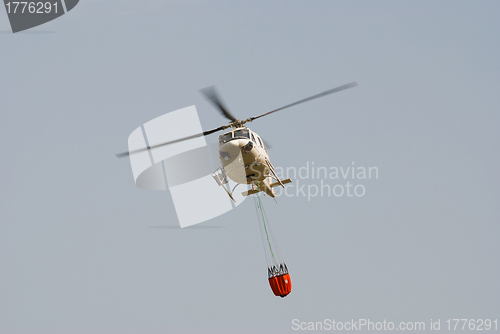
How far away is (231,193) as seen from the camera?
35.0 metres

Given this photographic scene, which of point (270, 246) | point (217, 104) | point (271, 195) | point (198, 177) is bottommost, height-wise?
point (270, 246)

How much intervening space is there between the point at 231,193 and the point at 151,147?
19.0 feet

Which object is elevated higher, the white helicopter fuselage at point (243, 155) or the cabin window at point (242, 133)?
the cabin window at point (242, 133)

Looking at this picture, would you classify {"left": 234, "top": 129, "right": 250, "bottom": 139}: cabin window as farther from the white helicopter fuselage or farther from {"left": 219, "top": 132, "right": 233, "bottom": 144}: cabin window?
{"left": 219, "top": 132, "right": 233, "bottom": 144}: cabin window

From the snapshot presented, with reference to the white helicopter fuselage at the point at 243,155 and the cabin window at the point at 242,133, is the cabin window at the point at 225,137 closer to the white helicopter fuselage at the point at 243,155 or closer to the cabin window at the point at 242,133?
the white helicopter fuselage at the point at 243,155

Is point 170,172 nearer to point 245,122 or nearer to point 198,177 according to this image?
point 198,177

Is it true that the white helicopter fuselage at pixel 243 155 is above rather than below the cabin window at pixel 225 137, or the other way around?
below

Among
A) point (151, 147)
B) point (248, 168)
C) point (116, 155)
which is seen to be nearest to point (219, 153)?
point (248, 168)

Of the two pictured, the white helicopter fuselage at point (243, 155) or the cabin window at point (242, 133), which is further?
the cabin window at point (242, 133)

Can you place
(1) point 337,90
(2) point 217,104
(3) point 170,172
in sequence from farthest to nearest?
(3) point 170,172 < (2) point 217,104 < (1) point 337,90

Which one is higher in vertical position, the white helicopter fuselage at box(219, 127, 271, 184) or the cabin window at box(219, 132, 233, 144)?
the cabin window at box(219, 132, 233, 144)

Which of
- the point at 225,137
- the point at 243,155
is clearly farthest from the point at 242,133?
the point at 243,155

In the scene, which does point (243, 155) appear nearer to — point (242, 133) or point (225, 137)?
point (242, 133)

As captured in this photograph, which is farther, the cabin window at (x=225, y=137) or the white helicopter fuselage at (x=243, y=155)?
the cabin window at (x=225, y=137)
